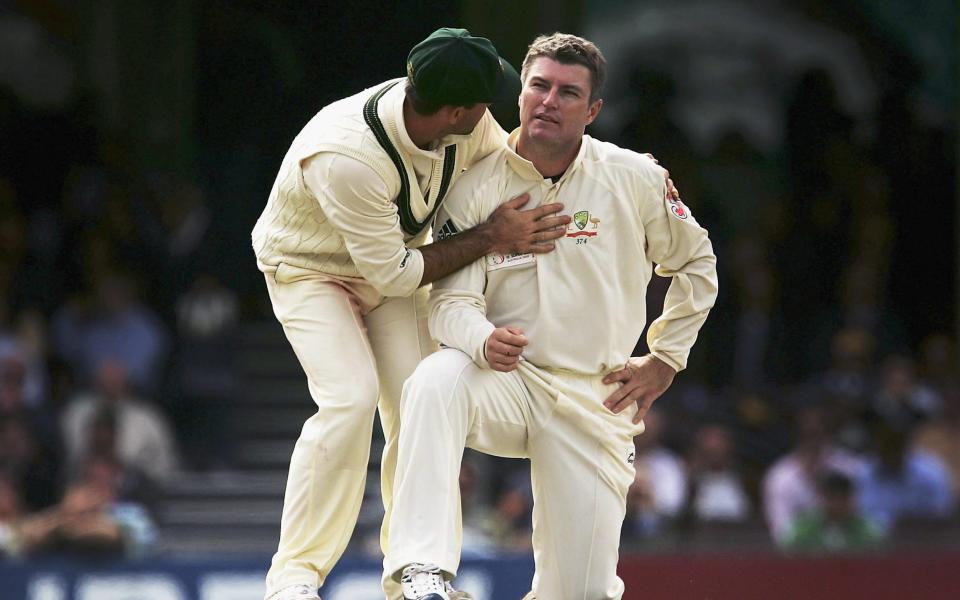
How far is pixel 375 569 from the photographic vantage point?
794cm

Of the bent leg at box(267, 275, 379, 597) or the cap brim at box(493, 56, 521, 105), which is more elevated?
the cap brim at box(493, 56, 521, 105)

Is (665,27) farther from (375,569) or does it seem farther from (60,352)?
(375,569)

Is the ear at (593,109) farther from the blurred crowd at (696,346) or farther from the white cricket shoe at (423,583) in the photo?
the blurred crowd at (696,346)

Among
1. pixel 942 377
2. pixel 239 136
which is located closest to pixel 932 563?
pixel 942 377

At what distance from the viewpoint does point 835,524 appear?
8.99 metres

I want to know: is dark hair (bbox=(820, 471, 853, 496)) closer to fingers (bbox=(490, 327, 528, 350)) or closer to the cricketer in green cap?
fingers (bbox=(490, 327, 528, 350))

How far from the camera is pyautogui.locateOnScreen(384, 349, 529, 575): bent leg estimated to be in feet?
16.7

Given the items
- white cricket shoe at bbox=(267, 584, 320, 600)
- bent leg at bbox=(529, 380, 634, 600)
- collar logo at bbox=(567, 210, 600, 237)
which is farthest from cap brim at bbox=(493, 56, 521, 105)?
white cricket shoe at bbox=(267, 584, 320, 600)

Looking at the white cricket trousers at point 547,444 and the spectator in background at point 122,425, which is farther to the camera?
the spectator in background at point 122,425

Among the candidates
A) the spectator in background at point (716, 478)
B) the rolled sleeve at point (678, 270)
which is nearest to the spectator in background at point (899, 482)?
the spectator in background at point (716, 478)

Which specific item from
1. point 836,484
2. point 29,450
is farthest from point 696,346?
point 29,450

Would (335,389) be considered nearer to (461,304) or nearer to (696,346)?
(461,304)

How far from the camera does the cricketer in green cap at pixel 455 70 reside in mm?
5203

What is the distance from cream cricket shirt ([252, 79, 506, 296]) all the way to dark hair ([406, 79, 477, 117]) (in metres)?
0.06
